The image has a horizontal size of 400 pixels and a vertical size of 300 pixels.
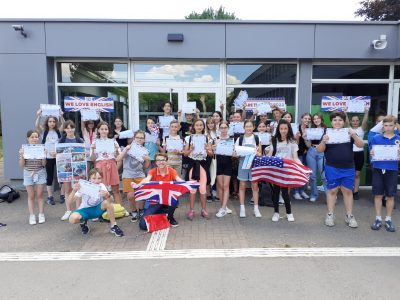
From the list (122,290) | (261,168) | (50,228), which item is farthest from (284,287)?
(50,228)

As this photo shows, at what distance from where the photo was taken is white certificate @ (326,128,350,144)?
5387mm

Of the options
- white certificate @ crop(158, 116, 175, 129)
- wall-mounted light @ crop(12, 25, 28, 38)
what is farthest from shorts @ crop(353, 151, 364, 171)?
wall-mounted light @ crop(12, 25, 28, 38)

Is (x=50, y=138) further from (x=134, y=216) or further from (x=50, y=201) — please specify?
(x=134, y=216)

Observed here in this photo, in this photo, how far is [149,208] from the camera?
5.50m

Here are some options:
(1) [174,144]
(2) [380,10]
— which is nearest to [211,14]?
(2) [380,10]

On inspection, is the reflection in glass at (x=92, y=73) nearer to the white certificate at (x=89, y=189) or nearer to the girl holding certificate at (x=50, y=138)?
the girl holding certificate at (x=50, y=138)

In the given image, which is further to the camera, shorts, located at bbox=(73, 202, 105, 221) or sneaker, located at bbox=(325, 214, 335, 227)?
sneaker, located at bbox=(325, 214, 335, 227)

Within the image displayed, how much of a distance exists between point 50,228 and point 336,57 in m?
7.23

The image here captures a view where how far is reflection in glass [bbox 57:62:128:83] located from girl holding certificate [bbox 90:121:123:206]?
285cm

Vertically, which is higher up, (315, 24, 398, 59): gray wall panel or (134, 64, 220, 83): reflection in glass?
(315, 24, 398, 59): gray wall panel

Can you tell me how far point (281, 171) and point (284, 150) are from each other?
412mm

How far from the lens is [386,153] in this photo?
17.4 feet

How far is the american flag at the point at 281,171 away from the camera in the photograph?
5.60 meters

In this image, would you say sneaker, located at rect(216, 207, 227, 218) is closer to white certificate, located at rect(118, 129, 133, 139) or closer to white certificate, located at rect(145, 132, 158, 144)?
white certificate, located at rect(145, 132, 158, 144)
